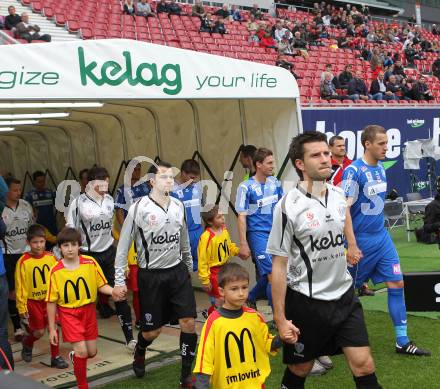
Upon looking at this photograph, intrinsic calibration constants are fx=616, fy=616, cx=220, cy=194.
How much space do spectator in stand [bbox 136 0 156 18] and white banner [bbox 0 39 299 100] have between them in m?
15.2

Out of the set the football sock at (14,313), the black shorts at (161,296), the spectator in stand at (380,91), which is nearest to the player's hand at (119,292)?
the black shorts at (161,296)

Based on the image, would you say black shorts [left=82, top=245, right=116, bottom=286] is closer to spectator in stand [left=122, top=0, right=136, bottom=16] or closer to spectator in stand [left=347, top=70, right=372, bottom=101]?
spectator in stand [left=347, top=70, right=372, bottom=101]

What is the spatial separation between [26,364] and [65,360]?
40cm

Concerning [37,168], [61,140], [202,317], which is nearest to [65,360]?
[202,317]

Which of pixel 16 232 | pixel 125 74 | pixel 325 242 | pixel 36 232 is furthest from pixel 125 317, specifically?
pixel 325 242

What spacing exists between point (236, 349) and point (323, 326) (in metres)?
0.55

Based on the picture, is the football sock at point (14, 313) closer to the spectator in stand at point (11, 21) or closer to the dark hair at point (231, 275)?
the dark hair at point (231, 275)

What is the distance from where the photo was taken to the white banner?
207 inches

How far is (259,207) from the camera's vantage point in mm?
6441

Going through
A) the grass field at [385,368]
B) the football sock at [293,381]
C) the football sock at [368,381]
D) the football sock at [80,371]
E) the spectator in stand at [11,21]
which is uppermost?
the spectator in stand at [11,21]

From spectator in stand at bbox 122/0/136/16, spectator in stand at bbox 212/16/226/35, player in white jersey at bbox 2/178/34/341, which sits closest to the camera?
player in white jersey at bbox 2/178/34/341

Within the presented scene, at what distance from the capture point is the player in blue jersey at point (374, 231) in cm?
551

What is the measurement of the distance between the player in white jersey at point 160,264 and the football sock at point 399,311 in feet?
5.87

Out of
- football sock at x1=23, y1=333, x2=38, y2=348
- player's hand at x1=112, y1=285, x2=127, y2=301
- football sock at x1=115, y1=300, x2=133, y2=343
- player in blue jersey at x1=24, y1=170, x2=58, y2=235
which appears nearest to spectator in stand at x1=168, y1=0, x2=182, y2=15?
player in blue jersey at x1=24, y1=170, x2=58, y2=235
